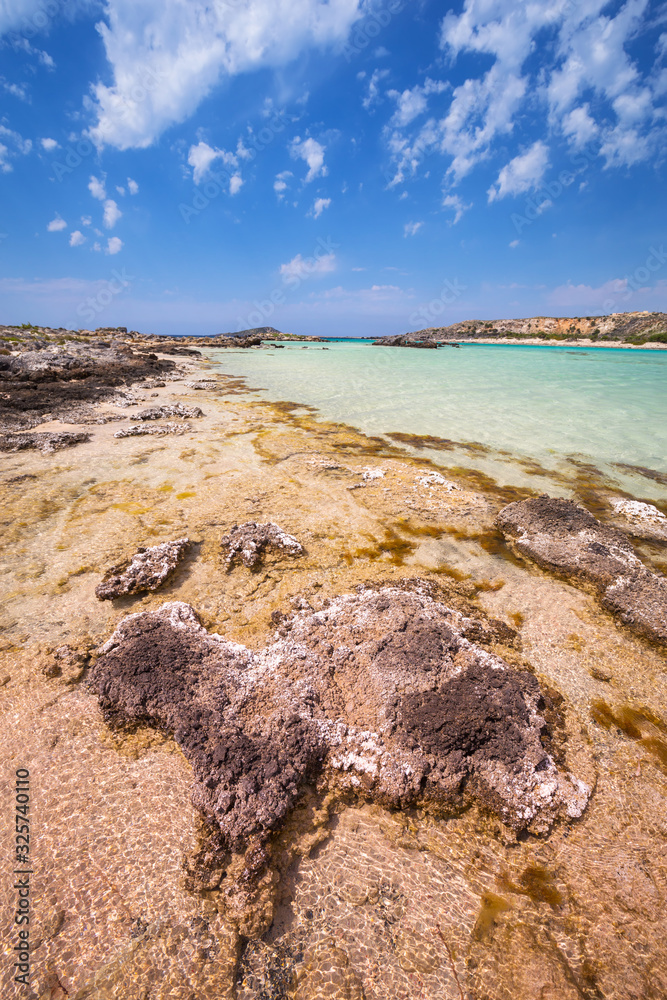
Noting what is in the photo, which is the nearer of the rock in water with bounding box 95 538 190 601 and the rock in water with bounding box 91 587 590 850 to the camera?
the rock in water with bounding box 91 587 590 850

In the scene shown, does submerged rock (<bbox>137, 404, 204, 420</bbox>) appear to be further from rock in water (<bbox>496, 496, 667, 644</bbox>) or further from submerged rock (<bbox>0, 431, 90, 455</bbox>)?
rock in water (<bbox>496, 496, 667, 644</bbox>)

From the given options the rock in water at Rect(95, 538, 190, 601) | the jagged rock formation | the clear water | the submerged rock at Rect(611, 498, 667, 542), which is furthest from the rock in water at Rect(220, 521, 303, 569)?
the jagged rock formation

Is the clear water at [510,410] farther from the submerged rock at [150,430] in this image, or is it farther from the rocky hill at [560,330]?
the rocky hill at [560,330]

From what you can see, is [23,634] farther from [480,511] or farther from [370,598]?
[480,511]

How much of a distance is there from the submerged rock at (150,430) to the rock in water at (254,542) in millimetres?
4927

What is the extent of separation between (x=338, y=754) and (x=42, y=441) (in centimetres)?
782

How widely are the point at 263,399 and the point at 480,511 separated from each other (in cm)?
935

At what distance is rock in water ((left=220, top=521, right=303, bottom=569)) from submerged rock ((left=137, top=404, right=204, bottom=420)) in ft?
20.8

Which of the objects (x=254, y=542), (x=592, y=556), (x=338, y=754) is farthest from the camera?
(x=254, y=542)

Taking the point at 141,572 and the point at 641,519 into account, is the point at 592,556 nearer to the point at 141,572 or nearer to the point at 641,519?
the point at 641,519

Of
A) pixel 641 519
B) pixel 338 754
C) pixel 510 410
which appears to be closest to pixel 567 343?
pixel 510 410

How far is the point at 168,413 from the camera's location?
31.0 feet

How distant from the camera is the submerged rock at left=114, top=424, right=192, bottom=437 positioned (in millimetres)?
7875

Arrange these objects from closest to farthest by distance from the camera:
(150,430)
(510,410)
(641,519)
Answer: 1. (641,519)
2. (150,430)
3. (510,410)
